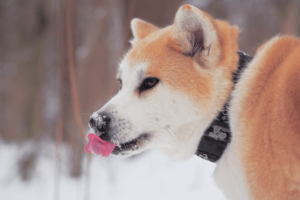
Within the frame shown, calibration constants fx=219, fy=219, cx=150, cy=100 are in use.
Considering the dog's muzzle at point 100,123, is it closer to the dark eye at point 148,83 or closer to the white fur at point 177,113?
the white fur at point 177,113

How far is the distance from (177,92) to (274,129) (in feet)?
1.79

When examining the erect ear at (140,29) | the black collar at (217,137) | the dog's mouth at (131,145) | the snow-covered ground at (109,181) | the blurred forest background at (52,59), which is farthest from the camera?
the blurred forest background at (52,59)

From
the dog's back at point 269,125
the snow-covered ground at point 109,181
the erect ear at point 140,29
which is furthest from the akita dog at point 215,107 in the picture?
the snow-covered ground at point 109,181

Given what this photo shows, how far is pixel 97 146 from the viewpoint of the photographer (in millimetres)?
1320

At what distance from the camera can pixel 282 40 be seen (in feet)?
4.34

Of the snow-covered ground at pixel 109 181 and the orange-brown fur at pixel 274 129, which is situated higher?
the orange-brown fur at pixel 274 129

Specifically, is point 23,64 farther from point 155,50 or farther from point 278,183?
point 278,183

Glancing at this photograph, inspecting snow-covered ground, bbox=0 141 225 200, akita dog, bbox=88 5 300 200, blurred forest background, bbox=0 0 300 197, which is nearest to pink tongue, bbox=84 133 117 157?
akita dog, bbox=88 5 300 200

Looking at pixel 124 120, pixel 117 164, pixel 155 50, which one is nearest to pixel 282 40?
pixel 155 50

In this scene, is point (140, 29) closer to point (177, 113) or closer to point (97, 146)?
point (177, 113)

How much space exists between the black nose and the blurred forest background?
7.09ft

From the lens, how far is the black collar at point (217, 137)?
1.23 meters

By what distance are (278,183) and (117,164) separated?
3108 millimetres

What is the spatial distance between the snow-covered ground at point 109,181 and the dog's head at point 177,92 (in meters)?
1.80
